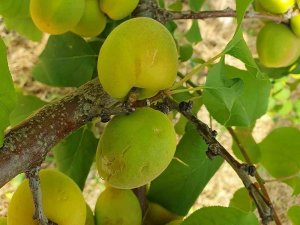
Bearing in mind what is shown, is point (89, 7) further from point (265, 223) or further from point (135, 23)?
point (265, 223)

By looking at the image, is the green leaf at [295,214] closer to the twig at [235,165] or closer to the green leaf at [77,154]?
the twig at [235,165]

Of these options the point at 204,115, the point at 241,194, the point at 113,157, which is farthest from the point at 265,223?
the point at 204,115

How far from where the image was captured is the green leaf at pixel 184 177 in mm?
829

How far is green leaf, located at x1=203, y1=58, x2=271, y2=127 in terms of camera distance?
584mm

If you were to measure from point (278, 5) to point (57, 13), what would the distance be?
1.23 feet

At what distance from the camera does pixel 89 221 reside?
738mm

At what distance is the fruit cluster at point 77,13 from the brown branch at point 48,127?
12 centimetres

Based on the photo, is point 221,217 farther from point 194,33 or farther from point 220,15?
point 194,33

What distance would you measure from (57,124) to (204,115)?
3.87ft

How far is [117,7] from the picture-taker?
2.46ft

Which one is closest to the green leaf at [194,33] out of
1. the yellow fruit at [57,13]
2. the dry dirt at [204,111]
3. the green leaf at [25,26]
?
the green leaf at [25,26]

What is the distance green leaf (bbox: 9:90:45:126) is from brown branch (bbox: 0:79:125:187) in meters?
0.31

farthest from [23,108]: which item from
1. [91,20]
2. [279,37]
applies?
[279,37]

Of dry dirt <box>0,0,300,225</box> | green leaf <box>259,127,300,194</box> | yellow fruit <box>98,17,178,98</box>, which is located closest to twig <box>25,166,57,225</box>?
yellow fruit <box>98,17,178,98</box>
